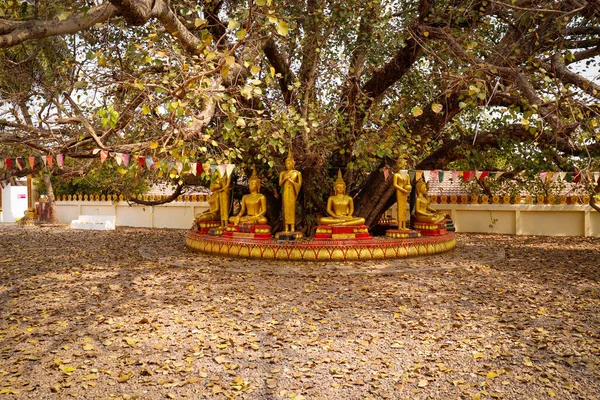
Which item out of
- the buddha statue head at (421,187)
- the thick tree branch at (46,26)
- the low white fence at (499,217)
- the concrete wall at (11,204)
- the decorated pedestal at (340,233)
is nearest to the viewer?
the thick tree branch at (46,26)

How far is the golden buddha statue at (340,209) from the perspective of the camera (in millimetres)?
9755

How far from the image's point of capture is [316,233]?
32.1 feet

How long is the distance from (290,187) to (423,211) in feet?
10.9

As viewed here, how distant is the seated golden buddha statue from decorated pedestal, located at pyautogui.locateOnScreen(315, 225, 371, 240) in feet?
6.64

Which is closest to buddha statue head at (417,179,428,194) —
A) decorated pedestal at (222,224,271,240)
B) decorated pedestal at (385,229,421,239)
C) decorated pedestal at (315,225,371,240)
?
decorated pedestal at (385,229,421,239)

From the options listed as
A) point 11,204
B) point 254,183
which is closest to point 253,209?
point 254,183

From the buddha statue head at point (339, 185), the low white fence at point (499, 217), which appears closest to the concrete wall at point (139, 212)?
the low white fence at point (499, 217)

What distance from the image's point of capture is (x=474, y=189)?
1623cm

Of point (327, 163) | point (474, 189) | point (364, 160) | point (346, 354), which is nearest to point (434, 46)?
point (364, 160)

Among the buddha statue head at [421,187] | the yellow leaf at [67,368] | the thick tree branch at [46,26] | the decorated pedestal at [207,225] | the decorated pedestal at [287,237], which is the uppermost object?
the thick tree branch at [46,26]

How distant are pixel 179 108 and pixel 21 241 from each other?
11472mm

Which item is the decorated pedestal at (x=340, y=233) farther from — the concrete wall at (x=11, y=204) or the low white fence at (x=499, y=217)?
the concrete wall at (x=11, y=204)

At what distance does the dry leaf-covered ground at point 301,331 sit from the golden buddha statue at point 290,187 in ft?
5.50

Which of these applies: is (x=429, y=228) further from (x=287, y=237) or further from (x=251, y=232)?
(x=251, y=232)
